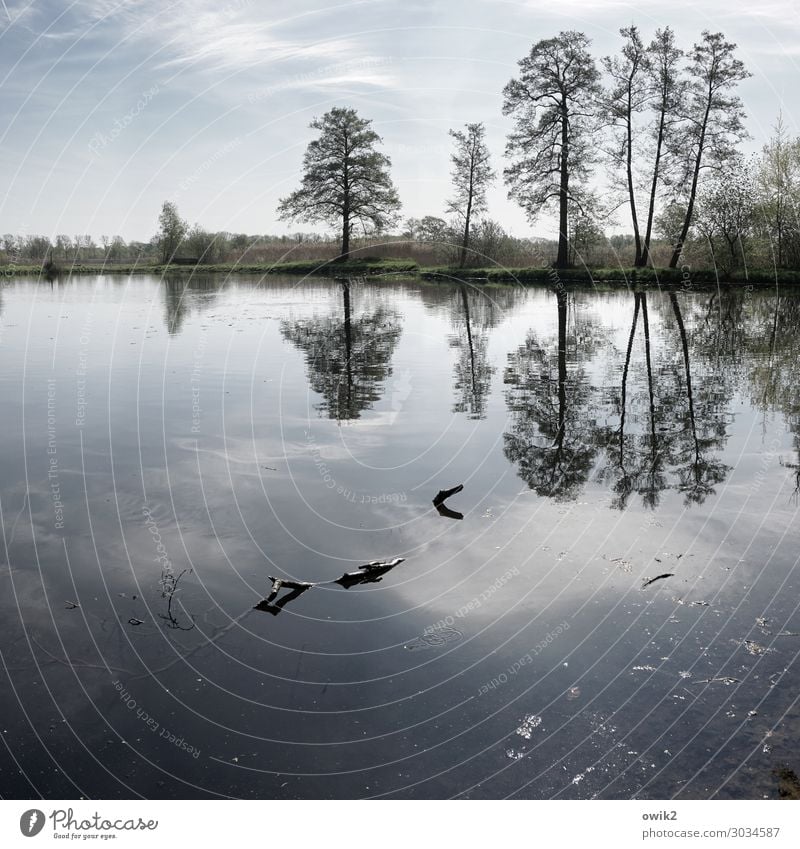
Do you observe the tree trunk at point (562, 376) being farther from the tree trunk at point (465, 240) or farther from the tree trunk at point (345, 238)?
the tree trunk at point (465, 240)

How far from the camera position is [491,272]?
5491 cm

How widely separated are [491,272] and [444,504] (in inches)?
1882

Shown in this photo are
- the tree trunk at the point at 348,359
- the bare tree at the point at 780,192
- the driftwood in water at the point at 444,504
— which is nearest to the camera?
the driftwood in water at the point at 444,504

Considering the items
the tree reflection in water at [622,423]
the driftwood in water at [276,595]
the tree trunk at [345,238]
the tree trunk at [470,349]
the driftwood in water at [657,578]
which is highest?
the tree trunk at [345,238]

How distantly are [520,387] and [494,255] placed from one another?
44235mm

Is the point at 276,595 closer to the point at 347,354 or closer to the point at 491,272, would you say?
the point at 347,354

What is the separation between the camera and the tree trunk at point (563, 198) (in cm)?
4456

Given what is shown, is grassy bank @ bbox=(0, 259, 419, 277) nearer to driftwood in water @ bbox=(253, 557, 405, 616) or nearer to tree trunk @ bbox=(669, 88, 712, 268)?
tree trunk @ bbox=(669, 88, 712, 268)

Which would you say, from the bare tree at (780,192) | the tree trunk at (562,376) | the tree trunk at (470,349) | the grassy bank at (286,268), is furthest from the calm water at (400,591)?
the grassy bank at (286,268)

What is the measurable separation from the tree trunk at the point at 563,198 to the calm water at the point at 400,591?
3266cm

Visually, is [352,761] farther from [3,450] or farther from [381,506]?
[3,450]

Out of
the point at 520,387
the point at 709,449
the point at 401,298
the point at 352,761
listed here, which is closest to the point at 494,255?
the point at 401,298

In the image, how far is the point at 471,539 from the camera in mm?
7953

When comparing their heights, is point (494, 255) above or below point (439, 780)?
above
